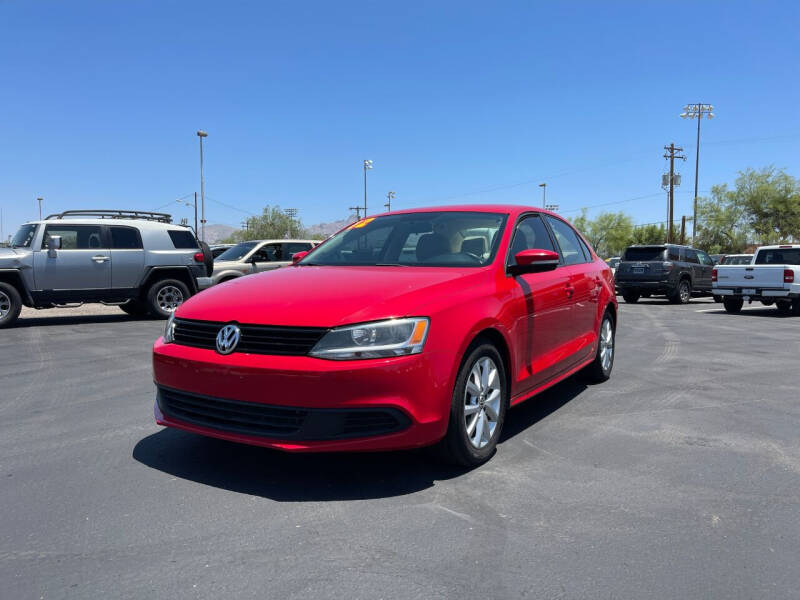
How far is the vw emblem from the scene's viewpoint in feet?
11.2

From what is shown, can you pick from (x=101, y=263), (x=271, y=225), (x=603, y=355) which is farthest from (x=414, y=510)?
(x=271, y=225)

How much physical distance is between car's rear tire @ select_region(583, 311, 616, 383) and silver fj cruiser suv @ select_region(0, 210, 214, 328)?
8.61m

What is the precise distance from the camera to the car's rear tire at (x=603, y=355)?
6.29 meters

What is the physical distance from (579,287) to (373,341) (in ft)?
9.22

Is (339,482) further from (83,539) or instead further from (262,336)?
(83,539)

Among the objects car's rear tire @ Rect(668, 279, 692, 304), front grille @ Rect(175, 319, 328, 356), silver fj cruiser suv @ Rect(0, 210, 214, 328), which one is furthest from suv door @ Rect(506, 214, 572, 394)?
car's rear tire @ Rect(668, 279, 692, 304)

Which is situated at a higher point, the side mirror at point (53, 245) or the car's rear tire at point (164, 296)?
the side mirror at point (53, 245)

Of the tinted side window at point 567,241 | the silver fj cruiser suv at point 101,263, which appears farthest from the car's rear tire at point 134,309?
the tinted side window at point 567,241

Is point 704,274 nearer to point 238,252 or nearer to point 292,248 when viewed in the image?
point 292,248

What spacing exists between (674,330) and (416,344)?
9.48 meters

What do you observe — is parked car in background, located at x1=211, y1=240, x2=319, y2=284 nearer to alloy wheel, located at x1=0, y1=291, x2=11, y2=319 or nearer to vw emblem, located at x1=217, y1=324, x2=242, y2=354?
alloy wheel, located at x1=0, y1=291, x2=11, y2=319

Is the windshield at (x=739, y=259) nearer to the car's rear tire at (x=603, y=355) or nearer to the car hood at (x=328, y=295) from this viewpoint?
the car's rear tire at (x=603, y=355)

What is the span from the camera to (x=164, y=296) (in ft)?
41.0

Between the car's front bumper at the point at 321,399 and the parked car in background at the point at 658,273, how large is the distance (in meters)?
17.4
